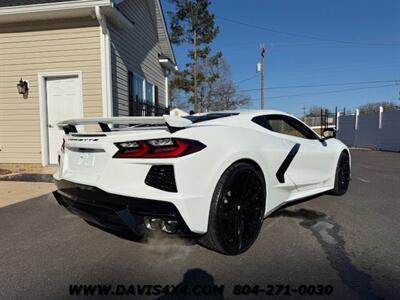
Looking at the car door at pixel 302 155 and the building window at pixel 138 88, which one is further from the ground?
the building window at pixel 138 88

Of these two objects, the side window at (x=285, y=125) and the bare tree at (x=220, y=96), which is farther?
the bare tree at (x=220, y=96)

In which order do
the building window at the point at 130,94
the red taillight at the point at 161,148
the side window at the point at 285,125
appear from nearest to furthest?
the red taillight at the point at 161,148
the side window at the point at 285,125
the building window at the point at 130,94

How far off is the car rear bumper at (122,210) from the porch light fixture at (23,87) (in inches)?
276

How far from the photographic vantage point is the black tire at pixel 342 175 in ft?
19.6

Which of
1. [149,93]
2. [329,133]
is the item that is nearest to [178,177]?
[329,133]

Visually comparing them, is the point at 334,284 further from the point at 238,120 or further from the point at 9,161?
the point at 9,161

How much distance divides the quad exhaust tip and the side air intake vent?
25 cm

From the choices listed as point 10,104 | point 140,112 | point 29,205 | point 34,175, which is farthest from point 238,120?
point 140,112

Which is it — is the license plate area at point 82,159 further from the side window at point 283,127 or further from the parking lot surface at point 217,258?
the side window at point 283,127

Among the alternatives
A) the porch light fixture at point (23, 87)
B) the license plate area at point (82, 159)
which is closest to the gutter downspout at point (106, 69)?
the porch light fixture at point (23, 87)

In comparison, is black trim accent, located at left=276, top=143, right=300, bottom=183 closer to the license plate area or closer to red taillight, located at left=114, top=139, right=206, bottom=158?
red taillight, located at left=114, top=139, right=206, bottom=158

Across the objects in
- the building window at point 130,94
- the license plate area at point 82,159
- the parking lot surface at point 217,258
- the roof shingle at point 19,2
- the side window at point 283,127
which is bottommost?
the parking lot surface at point 217,258

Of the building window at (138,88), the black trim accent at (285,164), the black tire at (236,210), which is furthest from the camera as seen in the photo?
the building window at (138,88)

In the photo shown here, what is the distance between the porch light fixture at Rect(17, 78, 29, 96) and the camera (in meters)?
9.42
